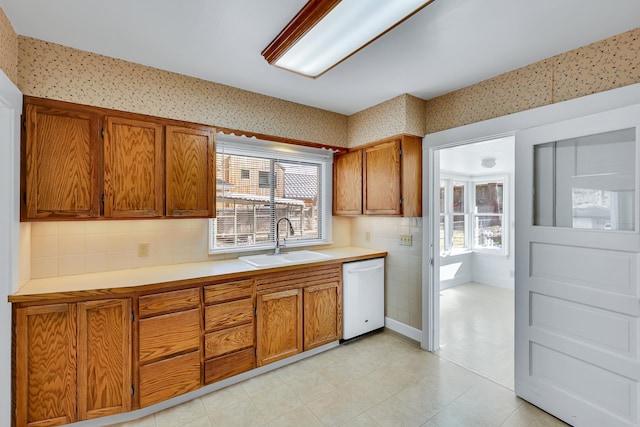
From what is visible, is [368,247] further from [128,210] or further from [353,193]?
[128,210]

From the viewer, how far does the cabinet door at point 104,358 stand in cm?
181

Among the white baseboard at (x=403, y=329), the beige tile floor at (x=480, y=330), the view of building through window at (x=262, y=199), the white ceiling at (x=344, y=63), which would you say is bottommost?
the beige tile floor at (x=480, y=330)

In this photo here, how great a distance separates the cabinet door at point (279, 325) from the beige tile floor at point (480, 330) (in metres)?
1.44

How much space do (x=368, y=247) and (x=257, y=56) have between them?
2387 millimetres

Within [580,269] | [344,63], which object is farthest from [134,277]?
[580,269]

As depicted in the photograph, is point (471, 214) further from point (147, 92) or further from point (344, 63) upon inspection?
point (147, 92)

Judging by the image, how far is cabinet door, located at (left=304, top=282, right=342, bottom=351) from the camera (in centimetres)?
271

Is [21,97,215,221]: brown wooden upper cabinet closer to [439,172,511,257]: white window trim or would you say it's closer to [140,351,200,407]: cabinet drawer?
[140,351,200,407]: cabinet drawer

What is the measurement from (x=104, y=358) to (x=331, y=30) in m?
2.48

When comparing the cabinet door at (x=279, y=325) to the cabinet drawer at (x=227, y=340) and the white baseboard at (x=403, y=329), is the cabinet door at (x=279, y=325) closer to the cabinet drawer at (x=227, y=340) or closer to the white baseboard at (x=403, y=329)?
the cabinet drawer at (x=227, y=340)

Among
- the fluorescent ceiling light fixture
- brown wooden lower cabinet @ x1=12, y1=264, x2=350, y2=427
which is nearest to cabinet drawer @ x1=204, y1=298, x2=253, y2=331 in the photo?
brown wooden lower cabinet @ x1=12, y1=264, x2=350, y2=427

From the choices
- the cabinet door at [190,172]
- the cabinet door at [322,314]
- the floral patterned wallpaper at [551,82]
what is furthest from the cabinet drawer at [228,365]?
the floral patterned wallpaper at [551,82]

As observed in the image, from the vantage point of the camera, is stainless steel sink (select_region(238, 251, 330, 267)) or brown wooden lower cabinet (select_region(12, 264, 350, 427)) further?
stainless steel sink (select_region(238, 251, 330, 267))

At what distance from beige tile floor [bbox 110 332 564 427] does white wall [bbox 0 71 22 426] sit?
80cm
